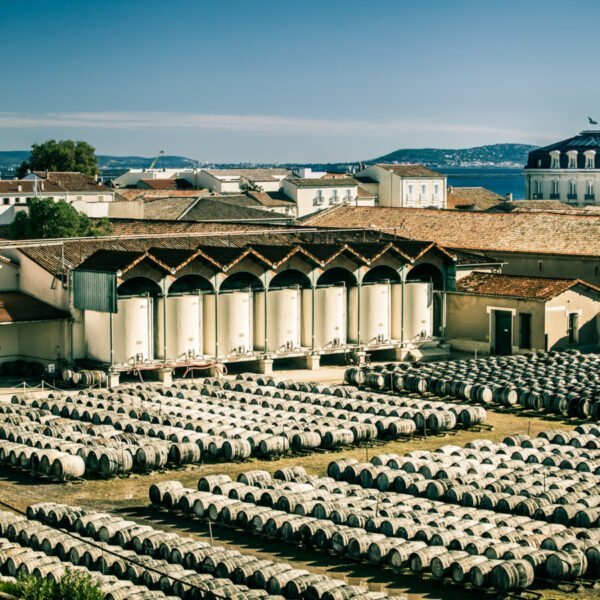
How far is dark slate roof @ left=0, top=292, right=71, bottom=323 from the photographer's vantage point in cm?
5734

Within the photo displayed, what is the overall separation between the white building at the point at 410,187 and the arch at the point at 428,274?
71142 millimetres

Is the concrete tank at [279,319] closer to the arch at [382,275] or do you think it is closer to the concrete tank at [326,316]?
the concrete tank at [326,316]

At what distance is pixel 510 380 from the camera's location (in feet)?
182

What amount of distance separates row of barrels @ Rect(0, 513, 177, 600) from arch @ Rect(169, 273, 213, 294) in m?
28.1

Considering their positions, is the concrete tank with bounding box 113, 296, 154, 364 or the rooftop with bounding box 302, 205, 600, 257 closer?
the concrete tank with bounding box 113, 296, 154, 364

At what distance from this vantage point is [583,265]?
7106 cm

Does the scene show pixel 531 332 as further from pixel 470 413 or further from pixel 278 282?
pixel 470 413

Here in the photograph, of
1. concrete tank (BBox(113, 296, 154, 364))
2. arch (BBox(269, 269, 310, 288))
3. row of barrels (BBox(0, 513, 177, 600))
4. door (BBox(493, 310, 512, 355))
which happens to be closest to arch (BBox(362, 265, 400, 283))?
arch (BBox(269, 269, 310, 288))

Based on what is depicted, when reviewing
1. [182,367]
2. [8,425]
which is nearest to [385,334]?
[182,367]

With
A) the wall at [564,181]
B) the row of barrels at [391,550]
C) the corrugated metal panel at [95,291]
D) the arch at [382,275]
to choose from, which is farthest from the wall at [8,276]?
the wall at [564,181]

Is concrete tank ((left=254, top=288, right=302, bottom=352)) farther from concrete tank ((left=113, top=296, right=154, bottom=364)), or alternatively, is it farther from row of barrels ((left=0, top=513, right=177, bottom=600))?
row of barrels ((left=0, top=513, right=177, bottom=600))

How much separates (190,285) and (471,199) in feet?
279

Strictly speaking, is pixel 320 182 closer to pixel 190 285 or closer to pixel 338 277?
pixel 338 277

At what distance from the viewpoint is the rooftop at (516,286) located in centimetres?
6419
